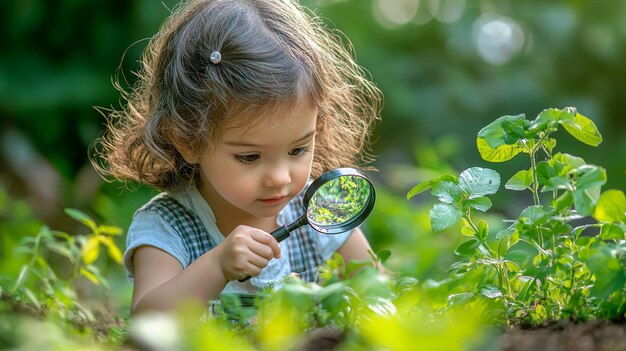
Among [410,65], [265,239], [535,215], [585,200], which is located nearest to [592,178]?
[585,200]

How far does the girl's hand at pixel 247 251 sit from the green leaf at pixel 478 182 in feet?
1.68

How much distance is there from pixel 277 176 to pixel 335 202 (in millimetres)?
162

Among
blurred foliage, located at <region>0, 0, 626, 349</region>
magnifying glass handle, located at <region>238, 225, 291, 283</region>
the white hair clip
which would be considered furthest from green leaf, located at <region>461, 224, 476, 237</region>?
blurred foliage, located at <region>0, 0, 626, 349</region>

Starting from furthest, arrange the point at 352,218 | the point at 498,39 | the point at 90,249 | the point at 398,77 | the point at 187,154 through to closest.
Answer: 1. the point at 498,39
2. the point at 398,77
3. the point at 90,249
4. the point at 187,154
5. the point at 352,218

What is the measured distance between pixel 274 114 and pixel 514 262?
2.21 ft

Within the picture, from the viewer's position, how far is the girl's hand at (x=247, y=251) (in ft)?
6.40

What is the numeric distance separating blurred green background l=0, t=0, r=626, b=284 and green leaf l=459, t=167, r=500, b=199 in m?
2.34

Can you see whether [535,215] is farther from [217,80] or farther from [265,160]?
[217,80]

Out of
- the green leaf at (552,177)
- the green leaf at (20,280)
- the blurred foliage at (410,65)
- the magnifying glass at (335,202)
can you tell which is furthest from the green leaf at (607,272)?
the blurred foliage at (410,65)

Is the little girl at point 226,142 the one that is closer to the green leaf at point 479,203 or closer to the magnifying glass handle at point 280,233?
the magnifying glass handle at point 280,233

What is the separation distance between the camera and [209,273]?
202 cm

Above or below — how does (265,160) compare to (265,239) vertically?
above

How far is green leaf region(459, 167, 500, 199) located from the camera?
5.38 ft

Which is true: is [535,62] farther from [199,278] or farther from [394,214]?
[199,278]
